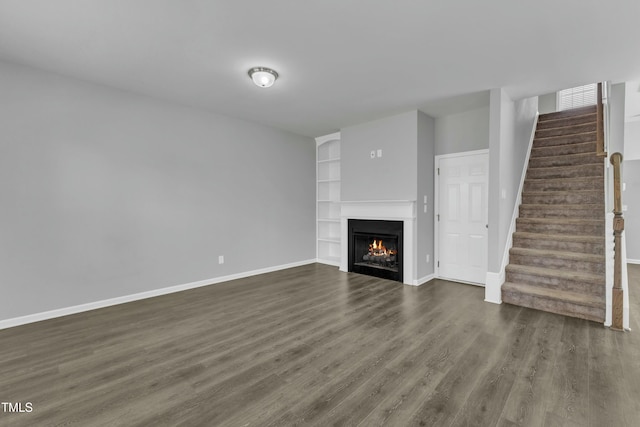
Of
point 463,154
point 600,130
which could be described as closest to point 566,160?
point 600,130

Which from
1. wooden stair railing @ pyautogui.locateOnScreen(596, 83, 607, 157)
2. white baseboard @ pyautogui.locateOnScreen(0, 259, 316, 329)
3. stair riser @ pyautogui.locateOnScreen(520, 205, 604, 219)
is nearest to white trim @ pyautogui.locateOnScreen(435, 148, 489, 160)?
stair riser @ pyautogui.locateOnScreen(520, 205, 604, 219)

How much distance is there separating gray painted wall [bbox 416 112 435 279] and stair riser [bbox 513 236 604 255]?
121 centimetres

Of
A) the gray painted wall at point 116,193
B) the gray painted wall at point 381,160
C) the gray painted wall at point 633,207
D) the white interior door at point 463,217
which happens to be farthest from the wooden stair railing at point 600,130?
the gray painted wall at point 116,193

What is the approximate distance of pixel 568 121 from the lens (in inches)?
212

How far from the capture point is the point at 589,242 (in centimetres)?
360

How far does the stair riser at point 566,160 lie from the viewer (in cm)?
445

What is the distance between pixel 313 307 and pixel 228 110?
3.22 metres

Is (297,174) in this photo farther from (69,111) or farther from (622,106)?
(622,106)

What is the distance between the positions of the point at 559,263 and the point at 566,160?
2.08m

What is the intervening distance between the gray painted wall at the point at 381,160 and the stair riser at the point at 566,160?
7.79 ft

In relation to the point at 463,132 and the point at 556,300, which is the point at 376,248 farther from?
the point at 556,300

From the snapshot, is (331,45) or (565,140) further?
(565,140)

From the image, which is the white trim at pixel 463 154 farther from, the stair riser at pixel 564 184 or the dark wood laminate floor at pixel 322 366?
the dark wood laminate floor at pixel 322 366

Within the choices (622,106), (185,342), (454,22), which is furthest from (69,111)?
(622,106)
